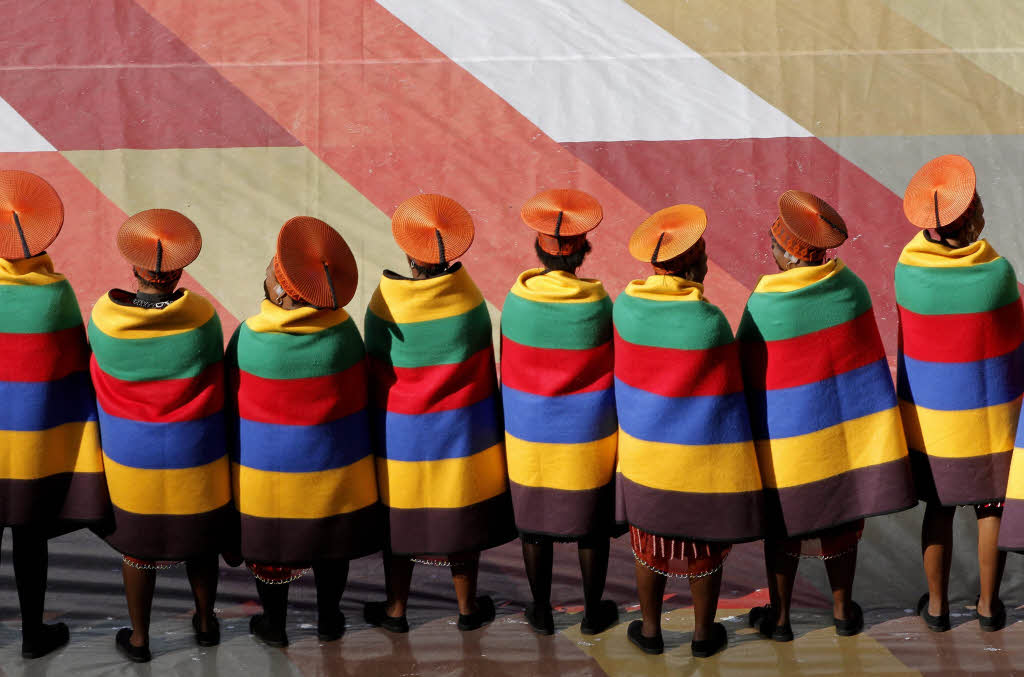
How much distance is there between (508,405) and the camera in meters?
2.83

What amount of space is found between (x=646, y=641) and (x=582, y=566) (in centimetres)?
27

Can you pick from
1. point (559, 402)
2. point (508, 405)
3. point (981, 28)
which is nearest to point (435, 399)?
point (508, 405)

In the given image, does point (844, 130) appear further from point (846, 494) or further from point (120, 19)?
point (120, 19)

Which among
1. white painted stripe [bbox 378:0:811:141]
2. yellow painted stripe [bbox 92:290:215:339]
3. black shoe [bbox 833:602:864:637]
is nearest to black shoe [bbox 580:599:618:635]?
black shoe [bbox 833:602:864:637]

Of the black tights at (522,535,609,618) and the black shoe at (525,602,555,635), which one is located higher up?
the black tights at (522,535,609,618)

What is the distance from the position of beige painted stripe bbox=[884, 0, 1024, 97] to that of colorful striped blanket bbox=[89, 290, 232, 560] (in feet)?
11.0

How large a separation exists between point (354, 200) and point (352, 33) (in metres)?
0.73

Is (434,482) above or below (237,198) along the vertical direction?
below

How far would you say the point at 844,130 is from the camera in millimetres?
4438

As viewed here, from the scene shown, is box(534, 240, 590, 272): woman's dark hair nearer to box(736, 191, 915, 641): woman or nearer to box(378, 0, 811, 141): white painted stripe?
box(736, 191, 915, 641): woman

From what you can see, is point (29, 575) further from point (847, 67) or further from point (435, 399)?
point (847, 67)

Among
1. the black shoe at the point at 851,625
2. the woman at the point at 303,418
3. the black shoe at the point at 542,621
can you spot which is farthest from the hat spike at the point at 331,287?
the black shoe at the point at 851,625

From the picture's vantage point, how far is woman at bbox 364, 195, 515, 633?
2.72m

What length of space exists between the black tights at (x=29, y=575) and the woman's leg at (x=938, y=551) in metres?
2.46
